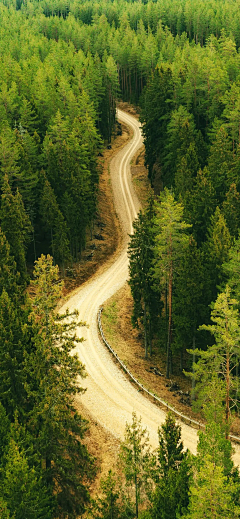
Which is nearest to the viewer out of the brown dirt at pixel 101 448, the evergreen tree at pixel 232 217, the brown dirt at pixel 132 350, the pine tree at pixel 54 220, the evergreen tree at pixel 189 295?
the brown dirt at pixel 101 448

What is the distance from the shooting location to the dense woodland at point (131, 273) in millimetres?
21125

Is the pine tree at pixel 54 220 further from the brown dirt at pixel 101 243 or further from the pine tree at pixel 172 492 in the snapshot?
the pine tree at pixel 172 492

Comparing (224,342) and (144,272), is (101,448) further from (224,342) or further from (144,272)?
(144,272)

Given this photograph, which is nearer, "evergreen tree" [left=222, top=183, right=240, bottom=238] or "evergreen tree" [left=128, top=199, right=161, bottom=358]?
"evergreen tree" [left=128, top=199, right=161, bottom=358]

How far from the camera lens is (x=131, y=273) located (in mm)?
40188

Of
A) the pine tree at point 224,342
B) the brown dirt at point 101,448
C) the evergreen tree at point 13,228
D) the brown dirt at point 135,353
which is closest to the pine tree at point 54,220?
the evergreen tree at point 13,228

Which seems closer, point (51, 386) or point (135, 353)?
point (51, 386)

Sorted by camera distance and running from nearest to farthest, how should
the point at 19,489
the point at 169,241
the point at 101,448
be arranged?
the point at 19,489
the point at 101,448
the point at 169,241

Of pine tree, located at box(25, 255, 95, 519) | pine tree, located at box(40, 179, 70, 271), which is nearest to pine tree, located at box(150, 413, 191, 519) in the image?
pine tree, located at box(25, 255, 95, 519)

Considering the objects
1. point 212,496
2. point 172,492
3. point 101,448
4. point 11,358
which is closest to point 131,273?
point 101,448

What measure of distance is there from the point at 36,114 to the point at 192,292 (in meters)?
37.3

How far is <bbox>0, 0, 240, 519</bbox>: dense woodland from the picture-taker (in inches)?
832

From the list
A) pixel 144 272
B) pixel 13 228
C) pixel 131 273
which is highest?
pixel 13 228

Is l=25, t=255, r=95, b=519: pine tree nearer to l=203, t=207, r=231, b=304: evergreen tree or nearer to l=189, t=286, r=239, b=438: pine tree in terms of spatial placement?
l=189, t=286, r=239, b=438: pine tree
